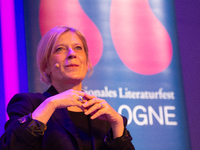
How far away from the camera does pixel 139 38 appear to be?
303 cm

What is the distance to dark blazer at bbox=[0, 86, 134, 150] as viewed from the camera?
48.1 inches

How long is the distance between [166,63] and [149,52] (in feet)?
0.76

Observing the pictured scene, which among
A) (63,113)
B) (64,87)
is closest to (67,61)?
(64,87)

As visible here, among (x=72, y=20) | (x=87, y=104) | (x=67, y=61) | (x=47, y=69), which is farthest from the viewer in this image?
(x=72, y=20)

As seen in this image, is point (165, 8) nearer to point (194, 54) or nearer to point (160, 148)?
point (194, 54)

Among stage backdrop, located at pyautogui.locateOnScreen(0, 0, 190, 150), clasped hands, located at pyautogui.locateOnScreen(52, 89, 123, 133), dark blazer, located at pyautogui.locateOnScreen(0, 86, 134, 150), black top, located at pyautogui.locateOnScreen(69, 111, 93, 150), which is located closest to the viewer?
dark blazer, located at pyautogui.locateOnScreen(0, 86, 134, 150)

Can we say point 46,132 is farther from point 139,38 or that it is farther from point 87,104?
point 139,38

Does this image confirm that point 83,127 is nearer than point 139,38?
Yes

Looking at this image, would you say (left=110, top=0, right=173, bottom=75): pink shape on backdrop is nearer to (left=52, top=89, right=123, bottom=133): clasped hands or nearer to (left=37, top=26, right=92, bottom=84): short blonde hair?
(left=37, top=26, right=92, bottom=84): short blonde hair

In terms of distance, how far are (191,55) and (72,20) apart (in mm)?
1403

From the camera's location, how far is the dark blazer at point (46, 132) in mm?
1222

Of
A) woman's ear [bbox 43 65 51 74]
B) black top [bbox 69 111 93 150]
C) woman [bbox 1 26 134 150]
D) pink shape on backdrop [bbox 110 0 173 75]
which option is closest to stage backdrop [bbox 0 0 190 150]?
pink shape on backdrop [bbox 110 0 173 75]

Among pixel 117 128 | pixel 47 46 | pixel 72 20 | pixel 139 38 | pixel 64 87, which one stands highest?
pixel 72 20

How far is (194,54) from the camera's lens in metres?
3.06
